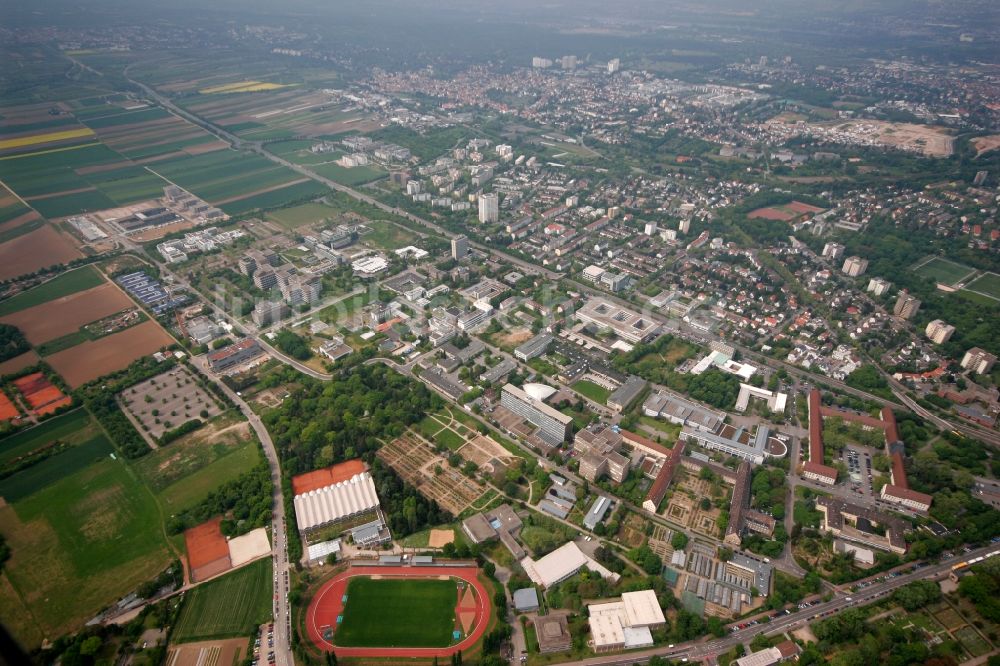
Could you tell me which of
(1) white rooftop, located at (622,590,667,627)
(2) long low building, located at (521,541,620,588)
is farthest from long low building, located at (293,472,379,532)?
(1) white rooftop, located at (622,590,667,627)

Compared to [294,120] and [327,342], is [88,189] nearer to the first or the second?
[294,120]

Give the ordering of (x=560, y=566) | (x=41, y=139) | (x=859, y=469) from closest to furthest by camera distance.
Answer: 1. (x=560, y=566)
2. (x=859, y=469)
3. (x=41, y=139)

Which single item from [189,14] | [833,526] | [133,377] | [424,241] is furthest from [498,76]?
[833,526]

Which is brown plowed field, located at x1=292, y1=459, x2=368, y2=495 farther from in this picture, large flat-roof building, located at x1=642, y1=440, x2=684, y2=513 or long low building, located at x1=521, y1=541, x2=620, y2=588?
large flat-roof building, located at x1=642, y1=440, x2=684, y2=513

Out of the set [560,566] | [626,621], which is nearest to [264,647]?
[560,566]

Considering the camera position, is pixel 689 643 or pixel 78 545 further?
pixel 78 545

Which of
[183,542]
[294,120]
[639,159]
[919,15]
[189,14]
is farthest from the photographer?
[919,15]

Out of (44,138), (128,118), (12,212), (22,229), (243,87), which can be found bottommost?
(22,229)

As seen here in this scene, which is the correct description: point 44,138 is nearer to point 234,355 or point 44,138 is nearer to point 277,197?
point 277,197
